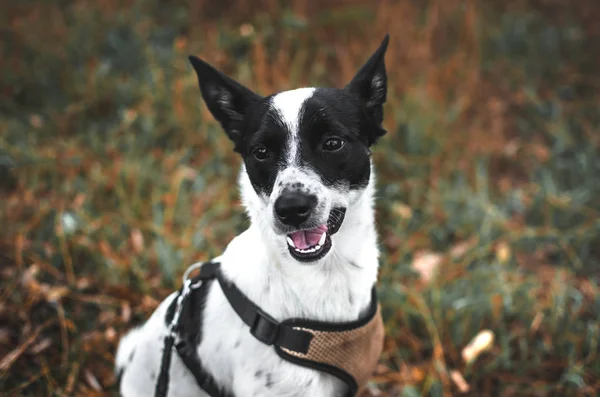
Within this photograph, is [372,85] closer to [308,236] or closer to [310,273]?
[308,236]

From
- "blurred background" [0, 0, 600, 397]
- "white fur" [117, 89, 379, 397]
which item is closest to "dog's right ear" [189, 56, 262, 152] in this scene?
"white fur" [117, 89, 379, 397]

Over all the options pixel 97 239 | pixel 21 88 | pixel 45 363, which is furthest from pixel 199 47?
pixel 45 363

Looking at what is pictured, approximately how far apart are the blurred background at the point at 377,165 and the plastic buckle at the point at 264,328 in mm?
1313

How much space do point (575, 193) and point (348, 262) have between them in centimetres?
295

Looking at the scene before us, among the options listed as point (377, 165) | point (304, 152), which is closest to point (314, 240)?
point (304, 152)

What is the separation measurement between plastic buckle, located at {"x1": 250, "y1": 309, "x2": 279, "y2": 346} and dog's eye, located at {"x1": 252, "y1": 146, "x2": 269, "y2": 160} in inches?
23.9

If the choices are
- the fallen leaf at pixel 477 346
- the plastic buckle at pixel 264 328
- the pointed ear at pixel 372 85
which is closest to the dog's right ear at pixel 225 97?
the pointed ear at pixel 372 85

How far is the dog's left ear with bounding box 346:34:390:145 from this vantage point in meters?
2.30

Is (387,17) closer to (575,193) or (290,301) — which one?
(575,193)

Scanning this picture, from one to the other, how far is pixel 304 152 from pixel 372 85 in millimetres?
463

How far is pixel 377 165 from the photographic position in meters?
4.77

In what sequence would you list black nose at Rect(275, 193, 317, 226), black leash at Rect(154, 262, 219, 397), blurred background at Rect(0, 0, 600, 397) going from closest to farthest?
black nose at Rect(275, 193, 317, 226), black leash at Rect(154, 262, 219, 397), blurred background at Rect(0, 0, 600, 397)

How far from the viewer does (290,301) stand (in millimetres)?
2188

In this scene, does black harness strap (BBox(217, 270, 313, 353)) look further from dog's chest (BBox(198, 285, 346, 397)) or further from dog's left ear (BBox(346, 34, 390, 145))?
dog's left ear (BBox(346, 34, 390, 145))
